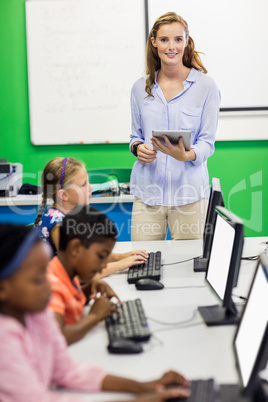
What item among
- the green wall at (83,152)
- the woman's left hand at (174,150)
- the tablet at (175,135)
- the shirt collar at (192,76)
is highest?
the shirt collar at (192,76)

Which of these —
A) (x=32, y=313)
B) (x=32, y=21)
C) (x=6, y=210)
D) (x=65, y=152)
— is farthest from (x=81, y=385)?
(x=32, y=21)

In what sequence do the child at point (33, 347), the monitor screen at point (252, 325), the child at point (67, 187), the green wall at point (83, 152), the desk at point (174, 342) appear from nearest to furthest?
1. the child at point (33, 347)
2. the monitor screen at point (252, 325)
3. the desk at point (174, 342)
4. the child at point (67, 187)
5. the green wall at point (83, 152)

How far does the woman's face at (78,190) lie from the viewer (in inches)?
91.6

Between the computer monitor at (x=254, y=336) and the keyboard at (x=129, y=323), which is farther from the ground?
the computer monitor at (x=254, y=336)

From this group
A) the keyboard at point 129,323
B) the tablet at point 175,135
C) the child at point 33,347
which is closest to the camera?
the child at point 33,347

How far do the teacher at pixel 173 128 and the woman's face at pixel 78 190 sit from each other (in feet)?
1.24

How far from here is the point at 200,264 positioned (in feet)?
7.27

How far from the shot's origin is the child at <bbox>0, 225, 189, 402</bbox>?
3.29 feet

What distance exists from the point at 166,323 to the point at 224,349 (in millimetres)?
246

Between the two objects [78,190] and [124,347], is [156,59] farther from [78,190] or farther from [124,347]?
[124,347]

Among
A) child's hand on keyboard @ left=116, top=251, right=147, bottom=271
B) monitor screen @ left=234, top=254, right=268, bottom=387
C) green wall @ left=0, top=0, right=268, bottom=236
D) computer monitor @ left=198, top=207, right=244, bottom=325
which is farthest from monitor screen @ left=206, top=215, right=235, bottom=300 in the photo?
green wall @ left=0, top=0, right=268, bottom=236

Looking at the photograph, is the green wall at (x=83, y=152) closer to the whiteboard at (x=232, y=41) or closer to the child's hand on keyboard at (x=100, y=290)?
the whiteboard at (x=232, y=41)

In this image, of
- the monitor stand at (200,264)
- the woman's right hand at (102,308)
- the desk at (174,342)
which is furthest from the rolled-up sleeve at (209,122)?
the woman's right hand at (102,308)

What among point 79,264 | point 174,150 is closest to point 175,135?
point 174,150
